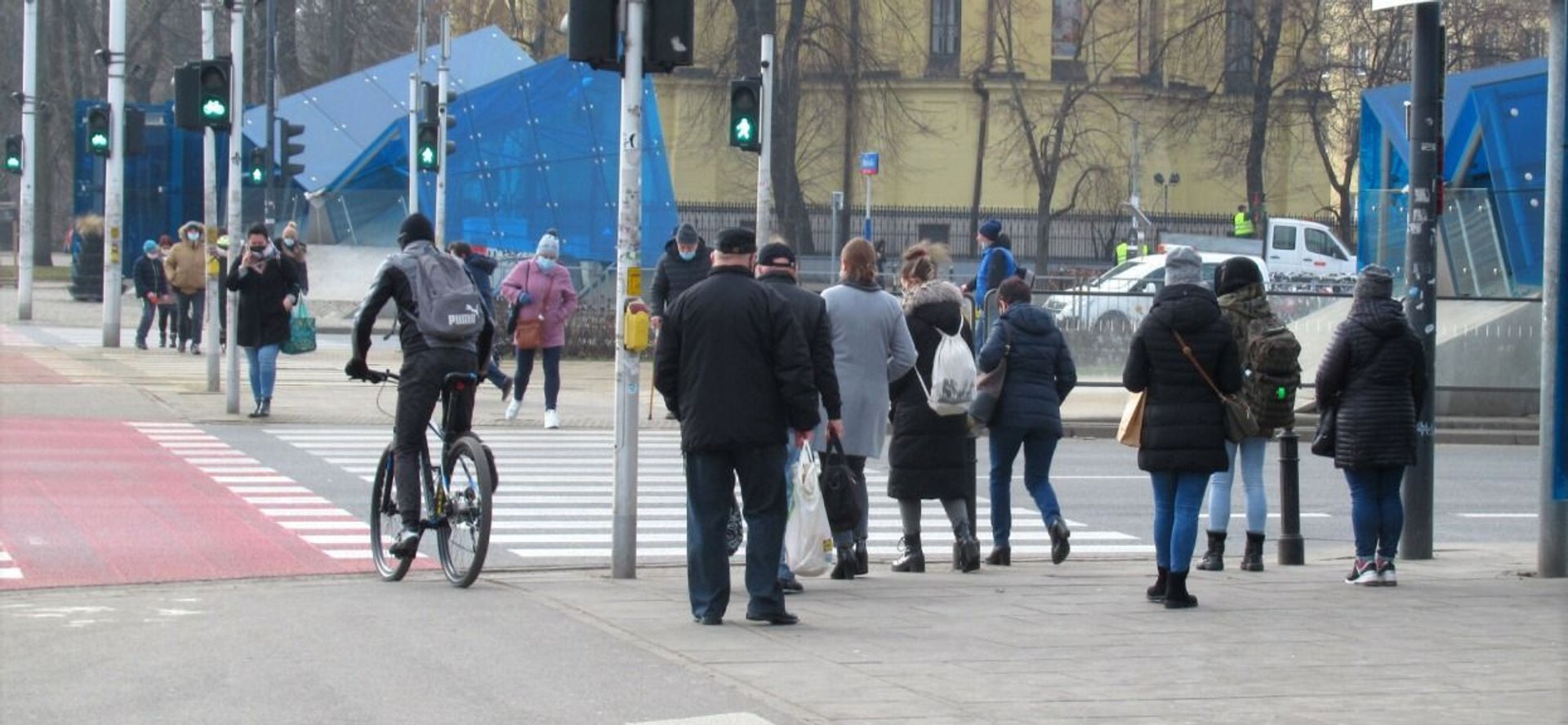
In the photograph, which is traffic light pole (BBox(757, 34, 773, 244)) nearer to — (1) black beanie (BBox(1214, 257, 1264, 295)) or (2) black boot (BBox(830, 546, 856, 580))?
(1) black beanie (BBox(1214, 257, 1264, 295))

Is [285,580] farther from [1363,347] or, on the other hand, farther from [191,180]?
[191,180]

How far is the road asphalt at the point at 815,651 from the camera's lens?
718 cm

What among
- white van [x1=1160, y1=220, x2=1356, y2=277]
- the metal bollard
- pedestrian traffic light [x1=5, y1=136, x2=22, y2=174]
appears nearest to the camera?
the metal bollard

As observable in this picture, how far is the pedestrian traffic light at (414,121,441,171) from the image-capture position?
34969mm

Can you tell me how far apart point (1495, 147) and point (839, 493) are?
17.3 metres

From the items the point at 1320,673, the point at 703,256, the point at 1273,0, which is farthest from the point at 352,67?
the point at 1320,673

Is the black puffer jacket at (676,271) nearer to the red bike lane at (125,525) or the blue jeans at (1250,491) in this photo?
the red bike lane at (125,525)

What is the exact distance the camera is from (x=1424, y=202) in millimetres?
12281

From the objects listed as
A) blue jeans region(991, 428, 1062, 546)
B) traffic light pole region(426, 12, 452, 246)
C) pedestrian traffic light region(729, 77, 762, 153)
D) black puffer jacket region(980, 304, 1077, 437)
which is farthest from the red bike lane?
traffic light pole region(426, 12, 452, 246)

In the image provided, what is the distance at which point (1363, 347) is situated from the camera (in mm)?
11242

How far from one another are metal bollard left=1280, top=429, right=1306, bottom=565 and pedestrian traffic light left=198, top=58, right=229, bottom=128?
13.2 m

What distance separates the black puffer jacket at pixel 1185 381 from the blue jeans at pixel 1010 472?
198 cm

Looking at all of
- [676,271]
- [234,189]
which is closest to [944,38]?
[234,189]

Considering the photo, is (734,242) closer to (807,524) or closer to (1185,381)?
(807,524)
